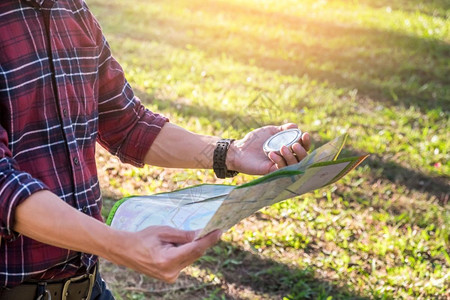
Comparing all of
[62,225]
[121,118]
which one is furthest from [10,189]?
[121,118]

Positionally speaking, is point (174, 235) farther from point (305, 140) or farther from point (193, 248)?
point (305, 140)

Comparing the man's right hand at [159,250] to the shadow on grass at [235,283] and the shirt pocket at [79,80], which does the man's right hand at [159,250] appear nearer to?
the shirt pocket at [79,80]

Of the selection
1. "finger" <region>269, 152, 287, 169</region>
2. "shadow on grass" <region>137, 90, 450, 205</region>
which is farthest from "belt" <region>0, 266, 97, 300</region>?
"shadow on grass" <region>137, 90, 450, 205</region>

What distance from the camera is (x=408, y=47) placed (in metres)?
8.68

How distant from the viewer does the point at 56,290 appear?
1.81m

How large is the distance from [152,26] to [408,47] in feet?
11.3

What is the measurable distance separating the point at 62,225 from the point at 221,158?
0.70 m

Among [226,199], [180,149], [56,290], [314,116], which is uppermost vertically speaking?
[226,199]

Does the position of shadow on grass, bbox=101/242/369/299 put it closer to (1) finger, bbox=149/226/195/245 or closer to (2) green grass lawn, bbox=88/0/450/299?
(2) green grass lawn, bbox=88/0/450/299

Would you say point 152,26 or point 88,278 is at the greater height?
point 88,278

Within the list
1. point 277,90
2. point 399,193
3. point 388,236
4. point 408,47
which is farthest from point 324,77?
point 388,236

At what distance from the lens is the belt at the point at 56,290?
1.75 meters

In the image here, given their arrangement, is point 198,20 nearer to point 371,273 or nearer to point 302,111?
point 302,111

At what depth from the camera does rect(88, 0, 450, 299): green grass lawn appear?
13.1ft
